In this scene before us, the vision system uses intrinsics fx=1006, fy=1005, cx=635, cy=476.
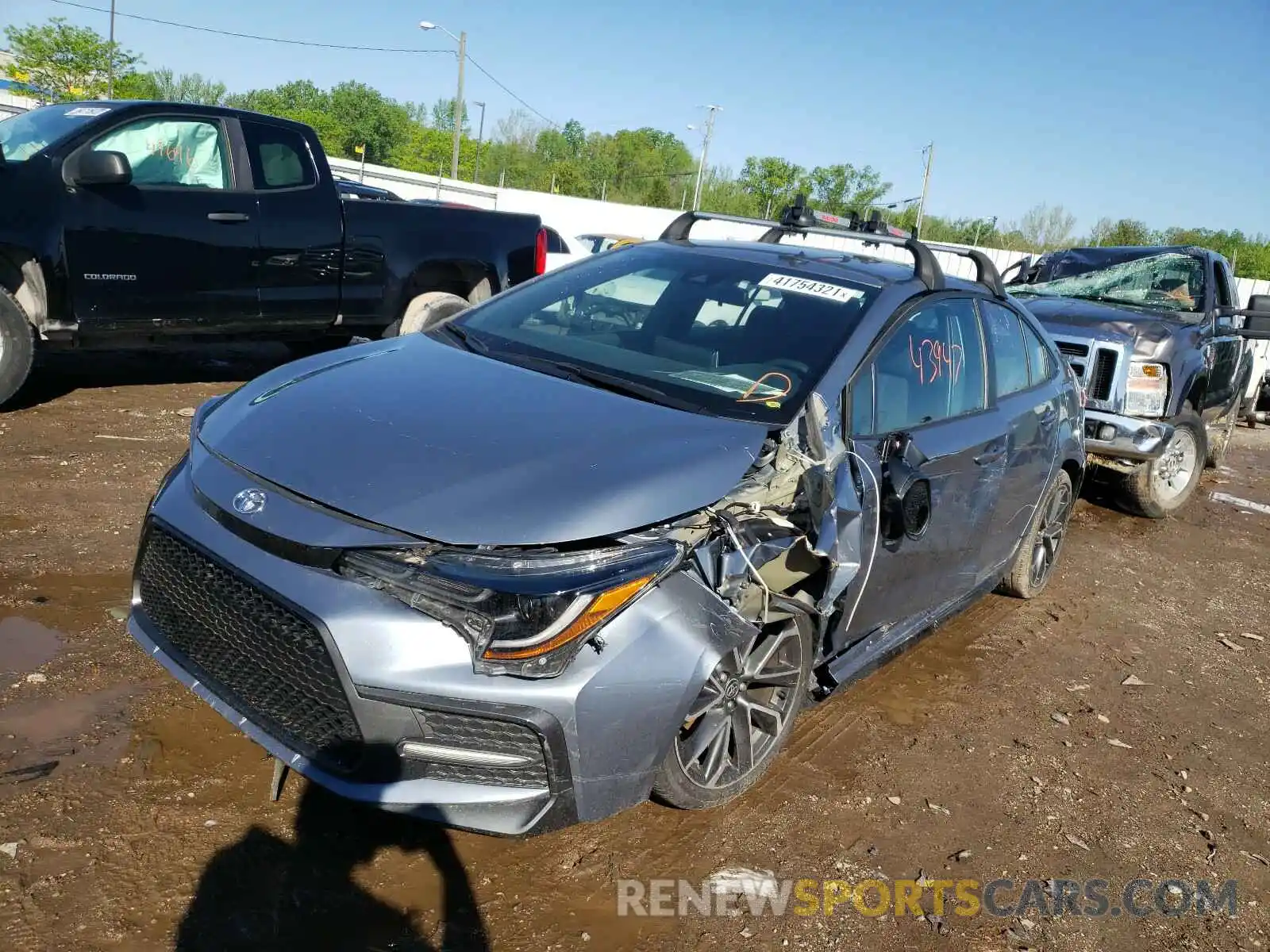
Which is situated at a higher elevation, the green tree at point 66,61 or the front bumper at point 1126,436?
the green tree at point 66,61

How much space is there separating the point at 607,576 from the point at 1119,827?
2207 millimetres

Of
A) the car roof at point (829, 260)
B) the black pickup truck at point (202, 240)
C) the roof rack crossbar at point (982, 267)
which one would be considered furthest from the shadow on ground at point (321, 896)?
the black pickup truck at point (202, 240)

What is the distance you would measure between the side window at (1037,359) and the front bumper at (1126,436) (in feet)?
7.98

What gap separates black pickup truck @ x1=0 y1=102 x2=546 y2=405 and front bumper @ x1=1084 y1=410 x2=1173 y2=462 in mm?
4602

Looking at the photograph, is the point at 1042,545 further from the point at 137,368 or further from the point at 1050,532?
the point at 137,368

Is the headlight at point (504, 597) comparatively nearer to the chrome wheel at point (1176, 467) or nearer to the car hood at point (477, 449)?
the car hood at point (477, 449)

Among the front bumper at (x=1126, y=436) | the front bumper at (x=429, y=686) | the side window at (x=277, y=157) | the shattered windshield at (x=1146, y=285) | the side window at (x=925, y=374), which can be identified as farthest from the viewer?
the shattered windshield at (x=1146, y=285)

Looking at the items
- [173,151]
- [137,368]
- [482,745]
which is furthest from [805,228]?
[137,368]

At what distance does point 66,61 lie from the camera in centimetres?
4184

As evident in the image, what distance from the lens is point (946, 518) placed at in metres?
3.86

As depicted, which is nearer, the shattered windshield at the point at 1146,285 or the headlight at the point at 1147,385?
the headlight at the point at 1147,385

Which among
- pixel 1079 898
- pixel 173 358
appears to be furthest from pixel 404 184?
pixel 1079 898

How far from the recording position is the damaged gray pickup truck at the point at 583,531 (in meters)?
2.42

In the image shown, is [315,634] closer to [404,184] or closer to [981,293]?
[981,293]
